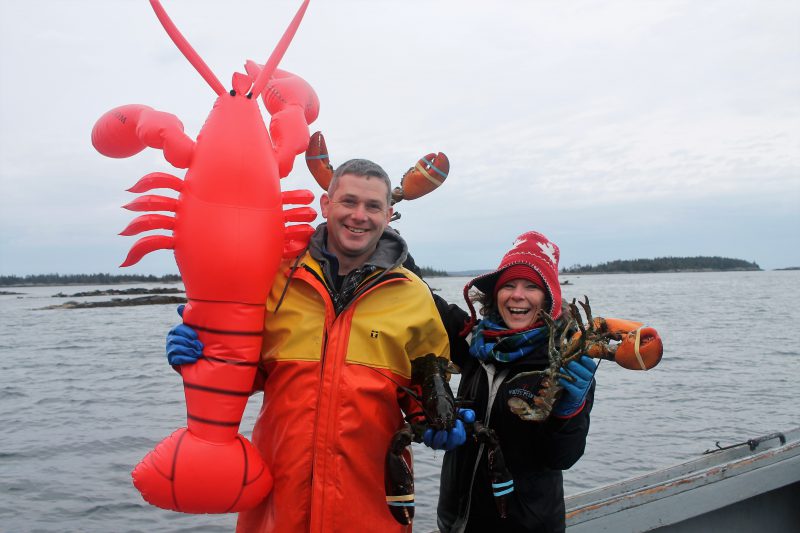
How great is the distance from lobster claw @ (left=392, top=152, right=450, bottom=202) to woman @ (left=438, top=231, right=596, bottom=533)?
796mm

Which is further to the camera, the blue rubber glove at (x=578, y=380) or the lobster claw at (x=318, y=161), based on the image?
the lobster claw at (x=318, y=161)

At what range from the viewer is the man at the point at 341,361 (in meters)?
2.63

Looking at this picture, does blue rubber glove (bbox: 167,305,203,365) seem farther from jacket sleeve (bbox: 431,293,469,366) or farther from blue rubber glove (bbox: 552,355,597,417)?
blue rubber glove (bbox: 552,355,597,417)

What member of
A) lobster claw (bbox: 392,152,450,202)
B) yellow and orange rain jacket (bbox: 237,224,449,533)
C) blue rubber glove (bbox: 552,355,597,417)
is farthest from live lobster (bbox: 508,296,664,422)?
lobster claw (bbox: 392,152,450,202)

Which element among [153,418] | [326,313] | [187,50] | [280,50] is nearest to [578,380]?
[326,313]

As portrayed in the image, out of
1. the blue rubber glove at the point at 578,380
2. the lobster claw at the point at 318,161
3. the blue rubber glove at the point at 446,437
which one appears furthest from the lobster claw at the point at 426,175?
the blue rubber glove at the point at 446,437

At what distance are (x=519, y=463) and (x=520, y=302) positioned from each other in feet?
2.39

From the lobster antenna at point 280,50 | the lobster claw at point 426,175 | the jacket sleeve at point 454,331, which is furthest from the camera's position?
the lobster claw at point 426,175

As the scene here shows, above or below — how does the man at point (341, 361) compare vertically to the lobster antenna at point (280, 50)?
below

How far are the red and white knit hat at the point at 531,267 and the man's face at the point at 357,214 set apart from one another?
63cm

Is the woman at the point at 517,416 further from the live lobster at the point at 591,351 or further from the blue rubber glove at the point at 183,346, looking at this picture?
the blue rubber glove at the point at 183,346

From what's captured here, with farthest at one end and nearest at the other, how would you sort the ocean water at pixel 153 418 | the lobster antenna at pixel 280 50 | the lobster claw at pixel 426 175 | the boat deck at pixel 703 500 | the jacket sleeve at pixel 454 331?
the ocean water at pixel 153 418
the boat deck at pixel 703 500
the lobster claw at pixel 426 175
the jacket sleeve at pixel 454 331
the lobster antenna at pixel 280 50

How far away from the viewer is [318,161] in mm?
3742

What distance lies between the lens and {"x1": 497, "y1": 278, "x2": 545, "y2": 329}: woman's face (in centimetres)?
303
